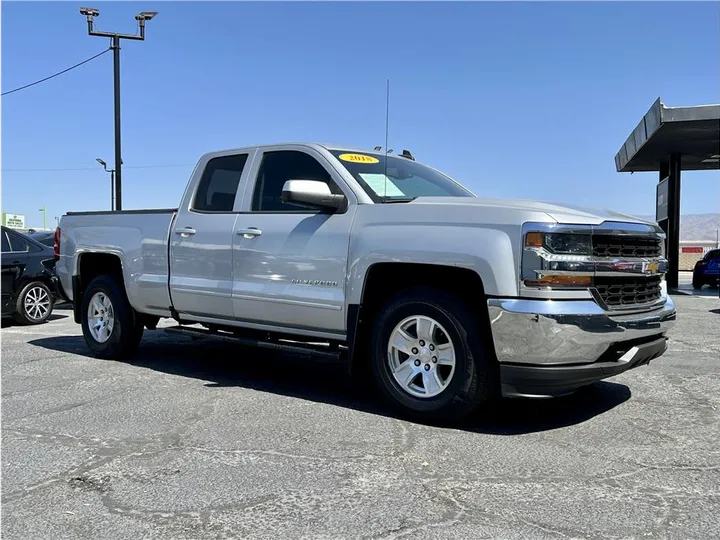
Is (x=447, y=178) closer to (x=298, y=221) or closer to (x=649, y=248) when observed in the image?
(x=298, y=221)

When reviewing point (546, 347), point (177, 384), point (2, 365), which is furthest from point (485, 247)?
point (2, 365)

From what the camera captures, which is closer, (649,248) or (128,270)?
(649,248)

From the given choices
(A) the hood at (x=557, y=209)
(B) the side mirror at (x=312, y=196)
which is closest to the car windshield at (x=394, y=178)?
(B) the side mirror at (x=312, y=196)

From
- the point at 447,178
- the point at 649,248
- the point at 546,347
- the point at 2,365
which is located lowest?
the point at 2,365

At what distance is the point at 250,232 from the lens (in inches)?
213

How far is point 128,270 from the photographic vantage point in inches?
255

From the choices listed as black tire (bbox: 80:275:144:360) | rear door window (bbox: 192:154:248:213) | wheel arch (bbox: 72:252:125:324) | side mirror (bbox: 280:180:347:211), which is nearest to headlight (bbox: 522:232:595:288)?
A: side mirror (bbox: 280:180:347:211)

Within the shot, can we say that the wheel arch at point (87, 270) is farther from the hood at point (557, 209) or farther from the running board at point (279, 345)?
the hood at point (557, 209)

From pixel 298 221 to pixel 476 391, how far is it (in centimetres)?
198

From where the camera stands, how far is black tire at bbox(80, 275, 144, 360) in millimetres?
6613

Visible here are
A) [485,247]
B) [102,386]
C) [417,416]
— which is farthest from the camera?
[102,386]

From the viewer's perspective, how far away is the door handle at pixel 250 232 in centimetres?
538

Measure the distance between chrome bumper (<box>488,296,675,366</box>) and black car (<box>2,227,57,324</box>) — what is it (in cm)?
784

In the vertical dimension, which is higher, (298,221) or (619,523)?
(298,221)
